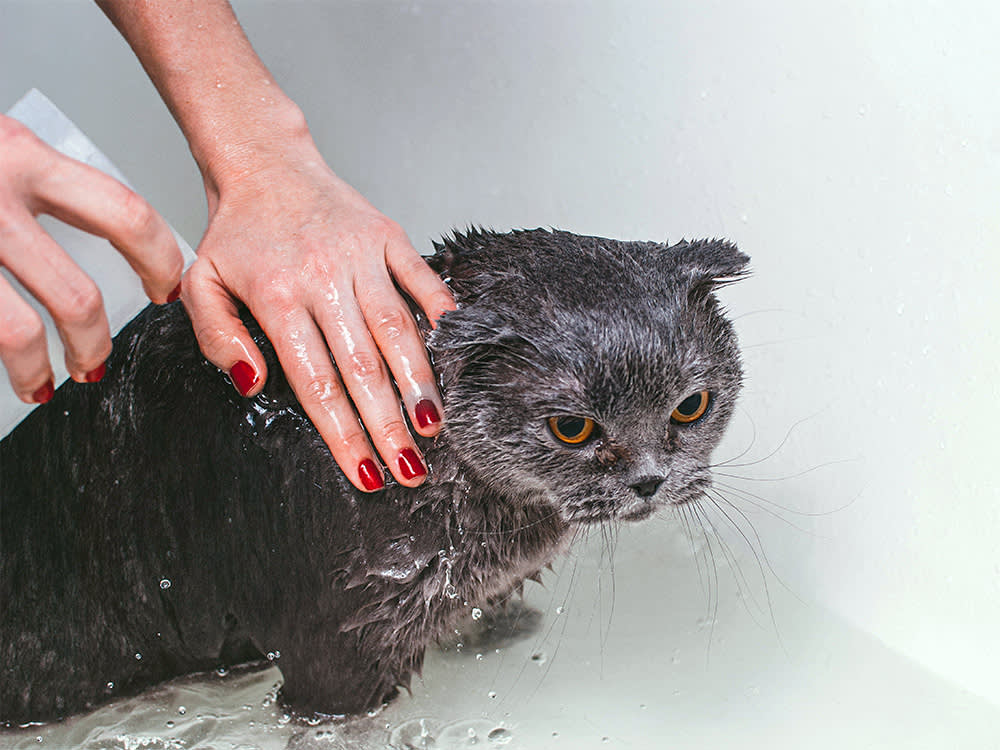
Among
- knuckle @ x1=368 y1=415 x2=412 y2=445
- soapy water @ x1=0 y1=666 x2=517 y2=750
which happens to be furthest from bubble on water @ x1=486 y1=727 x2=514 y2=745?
knuckle @ x1=368 y1=415 x2=412 y2=445

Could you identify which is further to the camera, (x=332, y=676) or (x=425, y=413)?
(x=332, y=676)

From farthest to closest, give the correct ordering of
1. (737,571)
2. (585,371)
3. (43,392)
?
(737,571)
(585,371)
(43,392)

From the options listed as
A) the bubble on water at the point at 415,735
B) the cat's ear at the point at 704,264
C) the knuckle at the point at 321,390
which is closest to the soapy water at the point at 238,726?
the bubble on water at the point at 415,735

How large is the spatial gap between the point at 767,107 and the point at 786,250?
1.00 ft

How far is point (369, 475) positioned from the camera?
119 cm

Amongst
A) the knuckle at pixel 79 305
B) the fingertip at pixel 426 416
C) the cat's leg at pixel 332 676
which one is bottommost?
the cat's leg at pixel 332 676

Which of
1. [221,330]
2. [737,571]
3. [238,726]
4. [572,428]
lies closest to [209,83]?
[221,330]

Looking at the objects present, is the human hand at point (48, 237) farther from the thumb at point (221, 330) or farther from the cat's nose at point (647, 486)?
the cat's nose at point (647, 486)

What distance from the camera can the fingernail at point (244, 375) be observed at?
120 centimetres

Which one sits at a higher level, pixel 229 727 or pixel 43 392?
pixel 43 392

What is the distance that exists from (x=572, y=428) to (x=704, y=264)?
294 mm

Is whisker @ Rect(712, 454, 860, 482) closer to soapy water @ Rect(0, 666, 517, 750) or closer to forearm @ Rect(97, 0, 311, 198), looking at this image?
soapy water @ Rect(0, 666, 517, 750)

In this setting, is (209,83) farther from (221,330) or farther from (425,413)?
(425,413)

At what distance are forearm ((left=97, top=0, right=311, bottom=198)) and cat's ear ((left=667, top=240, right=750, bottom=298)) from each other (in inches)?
23.1
